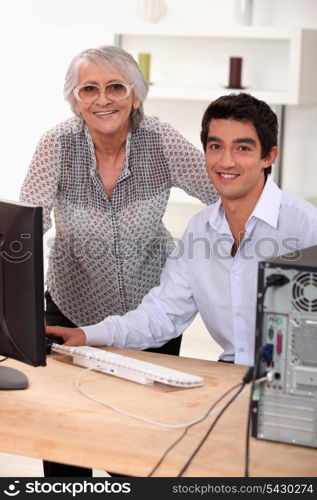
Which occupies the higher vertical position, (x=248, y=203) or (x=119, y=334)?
(x=248, y=203)

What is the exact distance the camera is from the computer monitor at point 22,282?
1.95 metres

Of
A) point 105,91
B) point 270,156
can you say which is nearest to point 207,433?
point 270,156

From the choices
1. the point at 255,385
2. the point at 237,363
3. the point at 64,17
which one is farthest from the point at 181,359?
the point at 64,17

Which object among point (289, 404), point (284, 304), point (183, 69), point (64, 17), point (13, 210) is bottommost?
point (289, 404)

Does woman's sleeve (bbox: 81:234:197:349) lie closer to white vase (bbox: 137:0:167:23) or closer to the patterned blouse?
the patterned blouse

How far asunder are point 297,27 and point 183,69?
0.75 m

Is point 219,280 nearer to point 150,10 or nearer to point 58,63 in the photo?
point 150,10

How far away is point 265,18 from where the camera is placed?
4891 mm

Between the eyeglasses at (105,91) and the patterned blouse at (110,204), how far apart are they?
0.33ft

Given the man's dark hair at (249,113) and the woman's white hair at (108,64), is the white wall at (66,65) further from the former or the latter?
the man's dark hair at (249,113)

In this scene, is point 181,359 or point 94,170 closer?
point 181,359

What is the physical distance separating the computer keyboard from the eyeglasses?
2.67 feet

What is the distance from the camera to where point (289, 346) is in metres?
1.76

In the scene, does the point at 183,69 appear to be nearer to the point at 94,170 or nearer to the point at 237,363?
the point at 94,170
